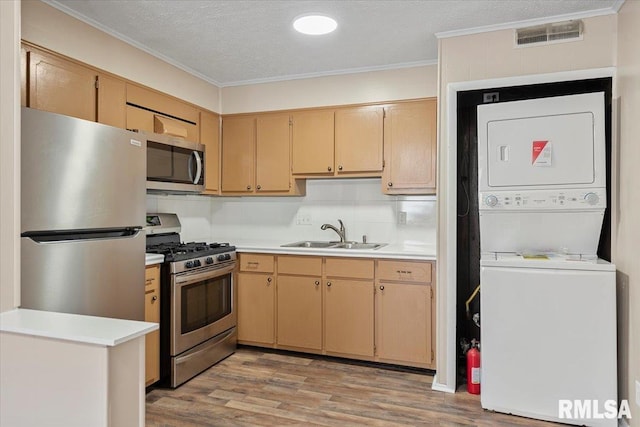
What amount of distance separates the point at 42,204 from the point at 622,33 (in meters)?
3.18

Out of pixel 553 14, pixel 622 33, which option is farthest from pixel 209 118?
pixel 622 33

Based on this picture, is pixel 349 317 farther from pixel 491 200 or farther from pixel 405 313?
pixel 491 200

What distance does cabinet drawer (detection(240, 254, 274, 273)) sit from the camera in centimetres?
357

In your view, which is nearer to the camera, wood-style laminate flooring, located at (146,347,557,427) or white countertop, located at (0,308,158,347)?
white countertop, located at (0,308,158,347)

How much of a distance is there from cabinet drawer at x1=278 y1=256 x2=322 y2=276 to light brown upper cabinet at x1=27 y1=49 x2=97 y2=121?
1735mm

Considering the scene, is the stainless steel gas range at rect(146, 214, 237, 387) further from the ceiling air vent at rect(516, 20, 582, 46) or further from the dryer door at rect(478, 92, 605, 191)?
the ceiling air vent at rect(516, 20, 582, 46)

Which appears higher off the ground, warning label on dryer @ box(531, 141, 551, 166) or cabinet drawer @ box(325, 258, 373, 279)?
warning label on dryer @ box(531, 141, 551, 166)

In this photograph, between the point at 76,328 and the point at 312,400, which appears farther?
the point at 312,400

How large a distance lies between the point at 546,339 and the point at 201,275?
91.5 inches

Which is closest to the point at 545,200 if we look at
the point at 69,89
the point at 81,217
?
the point at 81,217

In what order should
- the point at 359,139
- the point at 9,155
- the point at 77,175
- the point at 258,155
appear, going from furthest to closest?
the point at 258,155
the point at 359,139
the point at 77,175
the point at 9,155

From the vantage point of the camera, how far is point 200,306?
3162mm

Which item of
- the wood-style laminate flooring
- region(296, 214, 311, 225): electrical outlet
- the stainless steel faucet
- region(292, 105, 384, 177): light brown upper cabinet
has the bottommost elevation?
the wood-style laminate flooring

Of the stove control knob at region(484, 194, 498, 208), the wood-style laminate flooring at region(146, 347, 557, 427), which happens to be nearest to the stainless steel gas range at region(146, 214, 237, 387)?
the wood-style laminate flooring at region(146, 347, 557, 427)
